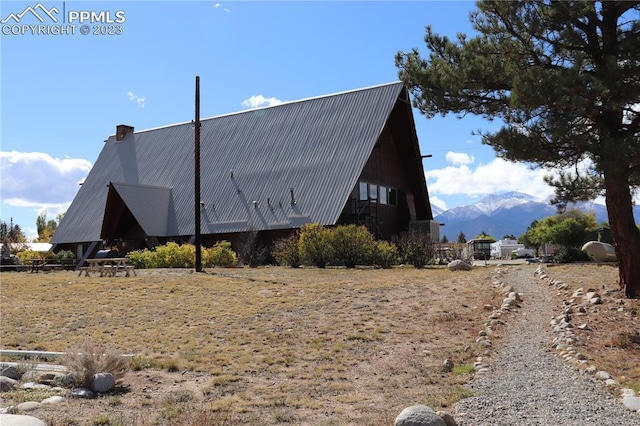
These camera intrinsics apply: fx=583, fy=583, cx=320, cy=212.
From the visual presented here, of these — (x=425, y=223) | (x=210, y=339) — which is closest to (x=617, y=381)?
(x=210, y=339)

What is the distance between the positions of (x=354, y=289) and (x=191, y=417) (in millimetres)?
9124

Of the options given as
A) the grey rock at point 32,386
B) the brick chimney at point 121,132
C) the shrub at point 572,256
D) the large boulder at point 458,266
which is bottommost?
the grey rock at point 32,386

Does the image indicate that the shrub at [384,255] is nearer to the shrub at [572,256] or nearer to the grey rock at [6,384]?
the shrub at [572,256]

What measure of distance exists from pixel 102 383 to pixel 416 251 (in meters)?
17.1

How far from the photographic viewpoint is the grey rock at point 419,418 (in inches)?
216

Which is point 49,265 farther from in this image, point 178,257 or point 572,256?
point 572,256

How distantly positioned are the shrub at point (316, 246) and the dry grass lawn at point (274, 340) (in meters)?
4.86

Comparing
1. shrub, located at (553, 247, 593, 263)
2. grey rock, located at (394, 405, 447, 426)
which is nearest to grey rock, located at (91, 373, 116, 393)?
grey rock, located at (394, 405, 447, 426)

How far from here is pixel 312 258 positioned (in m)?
23.2

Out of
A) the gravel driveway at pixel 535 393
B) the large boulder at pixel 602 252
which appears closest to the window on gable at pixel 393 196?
the large boulder at pixel 602 252

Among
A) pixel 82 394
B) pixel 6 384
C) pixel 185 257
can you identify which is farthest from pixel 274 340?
pixel 185 257

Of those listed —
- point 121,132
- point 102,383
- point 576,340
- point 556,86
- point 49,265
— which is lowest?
point 102,383

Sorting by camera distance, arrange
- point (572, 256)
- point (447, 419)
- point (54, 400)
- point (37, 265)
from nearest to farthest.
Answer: point (447, 419)
point (54, 400)
point (572, 256)
point (37, 265)

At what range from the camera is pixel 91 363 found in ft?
24.4
